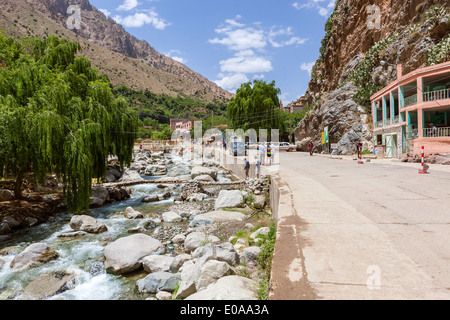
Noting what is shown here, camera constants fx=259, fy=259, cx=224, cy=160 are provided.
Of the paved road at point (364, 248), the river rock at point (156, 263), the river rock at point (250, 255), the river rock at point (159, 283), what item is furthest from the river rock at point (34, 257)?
the paved road at point (364, 248)

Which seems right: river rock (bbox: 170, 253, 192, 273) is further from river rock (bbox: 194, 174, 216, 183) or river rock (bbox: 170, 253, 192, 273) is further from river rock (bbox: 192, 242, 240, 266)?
river rock (bbox: 194, 174, 216, 183)

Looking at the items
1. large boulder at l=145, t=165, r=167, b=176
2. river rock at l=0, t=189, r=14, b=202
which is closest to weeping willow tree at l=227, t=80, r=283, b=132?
large boulder at l=145, t=165, r=167, b=176

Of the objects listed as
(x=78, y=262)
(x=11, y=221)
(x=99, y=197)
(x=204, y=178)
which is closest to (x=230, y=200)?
(x=78, y=262)

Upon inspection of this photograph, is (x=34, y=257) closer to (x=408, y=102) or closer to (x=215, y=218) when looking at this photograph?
(x=215, y=218)

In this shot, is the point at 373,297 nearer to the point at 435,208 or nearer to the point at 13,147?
the point at 435,208

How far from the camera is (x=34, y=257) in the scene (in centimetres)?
684

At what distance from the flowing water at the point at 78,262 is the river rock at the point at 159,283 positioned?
16cm

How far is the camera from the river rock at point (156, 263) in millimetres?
6016

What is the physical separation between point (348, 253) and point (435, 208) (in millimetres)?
3509

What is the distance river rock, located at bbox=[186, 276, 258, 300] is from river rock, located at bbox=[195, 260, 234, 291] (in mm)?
452

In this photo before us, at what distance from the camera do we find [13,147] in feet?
28.0

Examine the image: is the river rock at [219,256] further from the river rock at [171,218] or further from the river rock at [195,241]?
the river rock at [171,218]

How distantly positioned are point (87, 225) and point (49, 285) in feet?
13.1
